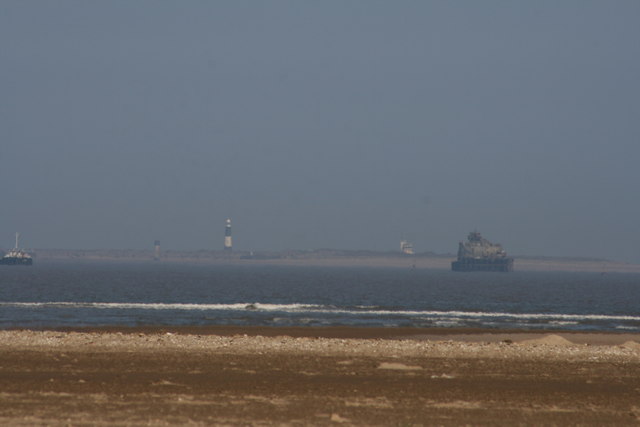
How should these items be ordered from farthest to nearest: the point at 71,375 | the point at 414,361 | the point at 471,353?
the point at 471,353 → the point at 414,361 → the point at 71,375

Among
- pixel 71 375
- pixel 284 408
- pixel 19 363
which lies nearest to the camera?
pixel 284 408

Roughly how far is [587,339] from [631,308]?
155 ft

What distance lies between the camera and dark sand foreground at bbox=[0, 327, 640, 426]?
20859mm

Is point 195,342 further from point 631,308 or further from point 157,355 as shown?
point 631,308

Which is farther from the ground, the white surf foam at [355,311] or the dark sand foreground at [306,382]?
the dark sand foreground at [306,382]

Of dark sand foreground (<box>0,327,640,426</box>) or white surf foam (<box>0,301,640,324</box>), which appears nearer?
dark sand foreground (<box>0,327,640,426</box>)

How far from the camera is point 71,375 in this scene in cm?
2772

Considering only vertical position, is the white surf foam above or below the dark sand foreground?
below

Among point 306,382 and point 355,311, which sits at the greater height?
point 306,382

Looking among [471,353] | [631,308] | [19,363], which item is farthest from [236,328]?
[631,308]

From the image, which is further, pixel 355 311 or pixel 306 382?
pixel 355 311

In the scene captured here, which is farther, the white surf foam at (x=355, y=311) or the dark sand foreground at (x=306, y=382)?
the white surf foam at (x=355, y=311)

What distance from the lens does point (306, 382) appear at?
2712cm

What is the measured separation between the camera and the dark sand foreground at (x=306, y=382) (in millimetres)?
20859
